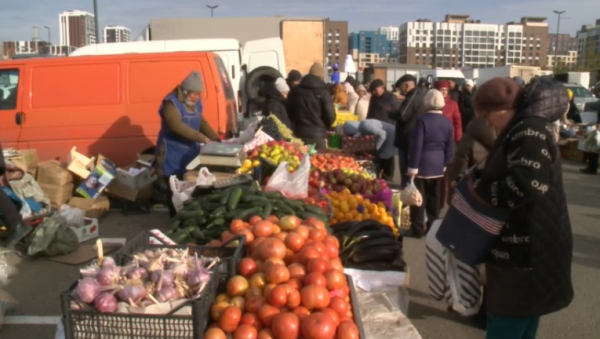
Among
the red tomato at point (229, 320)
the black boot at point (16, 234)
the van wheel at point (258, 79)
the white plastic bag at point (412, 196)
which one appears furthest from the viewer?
the van wheel at point (258, 79)

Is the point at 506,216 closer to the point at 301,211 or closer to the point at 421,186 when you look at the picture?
the point at 301,211

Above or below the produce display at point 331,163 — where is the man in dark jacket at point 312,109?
above

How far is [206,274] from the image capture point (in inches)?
109

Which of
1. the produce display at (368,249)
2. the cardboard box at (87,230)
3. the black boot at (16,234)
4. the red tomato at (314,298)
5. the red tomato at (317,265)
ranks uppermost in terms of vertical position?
the red tomato at (317,265)

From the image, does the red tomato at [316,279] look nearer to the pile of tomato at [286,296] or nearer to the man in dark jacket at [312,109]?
the pile of tomato at [286,296]

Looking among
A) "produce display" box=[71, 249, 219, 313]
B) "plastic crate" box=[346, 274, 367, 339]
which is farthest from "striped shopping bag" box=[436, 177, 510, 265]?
"produce display" box=[71, 249, 219, 313]

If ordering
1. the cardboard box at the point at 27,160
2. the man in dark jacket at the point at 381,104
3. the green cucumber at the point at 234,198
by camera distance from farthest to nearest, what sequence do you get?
the man in dark jacket at the point at 381,104
the cardboard box at the point at 27,160
the green cucumber at the point at 234,198

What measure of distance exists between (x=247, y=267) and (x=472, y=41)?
14049 centimetres

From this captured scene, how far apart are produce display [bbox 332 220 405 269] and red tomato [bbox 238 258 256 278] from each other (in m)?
1.12

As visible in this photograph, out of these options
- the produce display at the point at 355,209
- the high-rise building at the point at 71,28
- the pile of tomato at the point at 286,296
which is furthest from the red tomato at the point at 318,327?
the high-rise building at the point at 71,28

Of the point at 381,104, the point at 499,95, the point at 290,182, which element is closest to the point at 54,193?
the point at 290,182

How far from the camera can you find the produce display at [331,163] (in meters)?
7.24

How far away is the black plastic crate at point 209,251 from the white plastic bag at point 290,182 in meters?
2.09

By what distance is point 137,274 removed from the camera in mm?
2727
